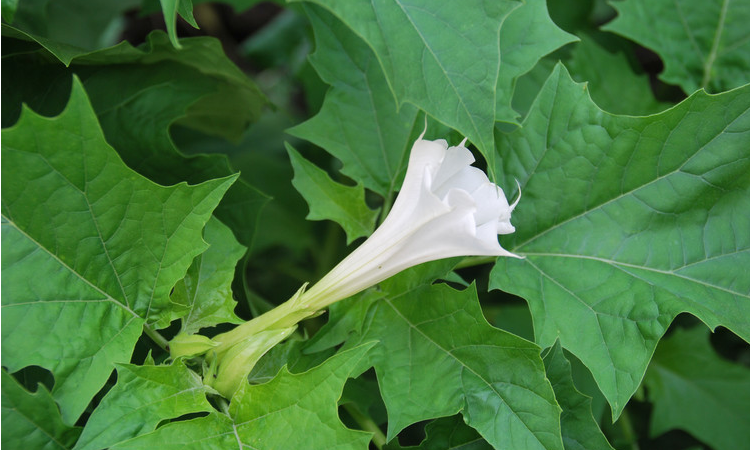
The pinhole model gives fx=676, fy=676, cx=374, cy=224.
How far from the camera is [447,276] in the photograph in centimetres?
93

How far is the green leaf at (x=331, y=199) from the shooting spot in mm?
947

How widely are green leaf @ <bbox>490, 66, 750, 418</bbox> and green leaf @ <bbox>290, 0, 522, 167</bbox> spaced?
21 cm

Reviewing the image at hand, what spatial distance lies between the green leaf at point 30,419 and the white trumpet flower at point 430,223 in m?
0.30

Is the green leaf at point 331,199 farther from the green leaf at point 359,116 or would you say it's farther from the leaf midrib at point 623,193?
the leaf midrib at point 623,193

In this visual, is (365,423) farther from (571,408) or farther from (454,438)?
(571,408)

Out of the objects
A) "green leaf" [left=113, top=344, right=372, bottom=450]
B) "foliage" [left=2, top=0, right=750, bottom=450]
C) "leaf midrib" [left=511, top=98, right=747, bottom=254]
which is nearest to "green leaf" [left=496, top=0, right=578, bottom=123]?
"foliage" [left=2, top=0, right=750, bottom=450]

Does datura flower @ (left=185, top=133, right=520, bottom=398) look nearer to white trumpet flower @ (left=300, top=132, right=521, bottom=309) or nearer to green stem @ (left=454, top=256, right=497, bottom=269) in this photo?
white trumpet flower @ (left=300, top=132, right=521, bottom=309)

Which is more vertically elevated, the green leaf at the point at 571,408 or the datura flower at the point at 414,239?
the datura flower at the point at 414,239

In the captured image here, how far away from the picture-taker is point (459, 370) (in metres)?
0.84

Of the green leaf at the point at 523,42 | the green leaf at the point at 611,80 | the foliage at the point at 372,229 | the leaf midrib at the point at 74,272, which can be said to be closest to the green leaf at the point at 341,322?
the foliage at the point at 372,229

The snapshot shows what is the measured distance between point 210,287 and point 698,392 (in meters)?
1.04

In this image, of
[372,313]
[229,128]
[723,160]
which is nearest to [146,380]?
[372,313]

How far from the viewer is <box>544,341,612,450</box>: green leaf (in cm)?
87

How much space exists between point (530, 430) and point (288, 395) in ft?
0.92
